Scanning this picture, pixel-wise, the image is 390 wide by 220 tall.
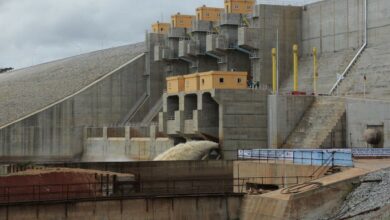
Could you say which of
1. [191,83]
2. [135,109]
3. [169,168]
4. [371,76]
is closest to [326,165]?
[169,168]

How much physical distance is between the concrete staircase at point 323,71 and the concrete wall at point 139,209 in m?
25.7

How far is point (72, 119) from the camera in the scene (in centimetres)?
6481

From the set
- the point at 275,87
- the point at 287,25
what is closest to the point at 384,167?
the point at 275,87

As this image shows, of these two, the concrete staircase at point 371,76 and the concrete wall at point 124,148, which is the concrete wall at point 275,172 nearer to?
the concrete staircase at point 371,76

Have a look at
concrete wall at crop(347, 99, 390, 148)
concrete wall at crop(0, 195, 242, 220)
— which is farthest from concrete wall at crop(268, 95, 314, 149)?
concrete wall at crop(0, 195, 242, 220)

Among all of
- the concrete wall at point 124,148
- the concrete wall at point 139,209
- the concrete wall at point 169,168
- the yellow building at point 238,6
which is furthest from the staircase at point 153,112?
the concrete wall at point 139,209

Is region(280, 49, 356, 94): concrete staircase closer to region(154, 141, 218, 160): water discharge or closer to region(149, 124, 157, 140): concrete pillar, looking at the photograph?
region(149, 124, 157, 140): concrete pillar

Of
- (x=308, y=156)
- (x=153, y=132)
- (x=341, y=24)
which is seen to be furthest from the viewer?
(x=153, y=132)

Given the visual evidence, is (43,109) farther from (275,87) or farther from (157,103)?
(275,87)

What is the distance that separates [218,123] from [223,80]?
292 centimetres

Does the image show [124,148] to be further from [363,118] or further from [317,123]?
[363,118]

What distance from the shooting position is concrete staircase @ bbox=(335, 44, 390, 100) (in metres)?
46.2

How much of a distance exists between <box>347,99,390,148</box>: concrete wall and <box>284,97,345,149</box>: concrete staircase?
998mm

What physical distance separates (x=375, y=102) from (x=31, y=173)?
19186 millimetres
